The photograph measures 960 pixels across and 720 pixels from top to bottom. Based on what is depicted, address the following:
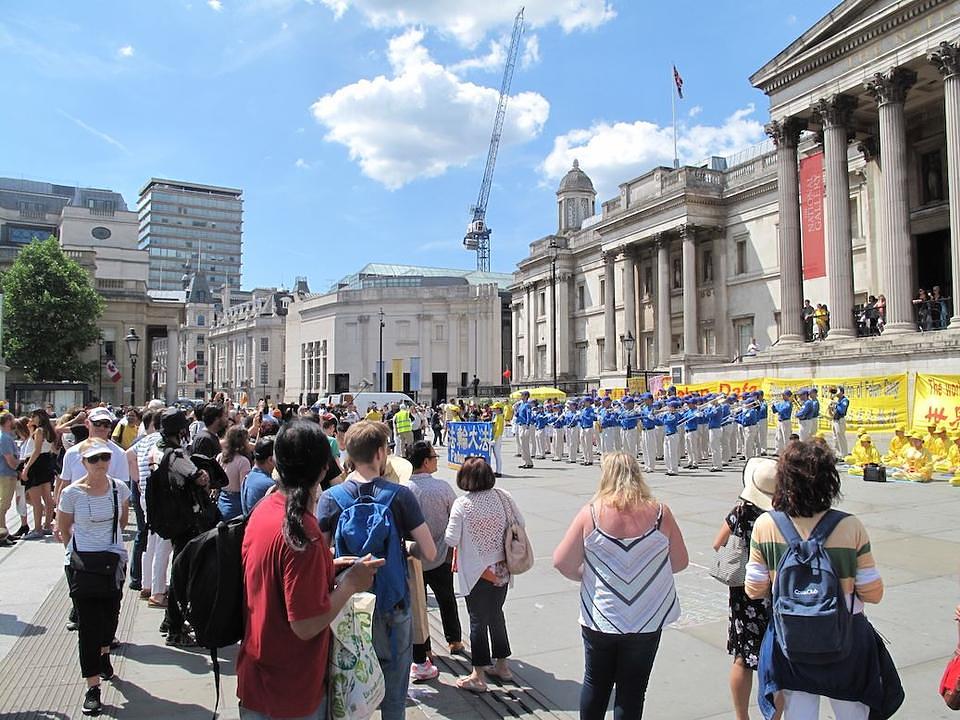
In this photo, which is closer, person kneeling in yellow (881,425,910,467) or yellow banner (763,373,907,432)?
person kneeling in yellow (881,425,910,467)

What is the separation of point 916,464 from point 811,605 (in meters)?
14.3

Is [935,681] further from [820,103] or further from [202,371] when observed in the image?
[202,371]

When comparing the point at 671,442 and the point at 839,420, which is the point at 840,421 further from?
the point at 671,442

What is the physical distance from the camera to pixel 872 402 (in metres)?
21.2

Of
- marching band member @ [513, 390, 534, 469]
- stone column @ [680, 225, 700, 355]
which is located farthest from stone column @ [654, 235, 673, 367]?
marching band member @ [513, 390, 534, 469]

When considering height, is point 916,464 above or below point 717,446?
below

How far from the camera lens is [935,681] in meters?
5.05

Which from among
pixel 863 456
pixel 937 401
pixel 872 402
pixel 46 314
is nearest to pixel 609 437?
pixel 863 456

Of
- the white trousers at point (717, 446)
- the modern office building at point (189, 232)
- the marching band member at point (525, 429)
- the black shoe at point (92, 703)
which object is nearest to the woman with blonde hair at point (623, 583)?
the black shoe at point (92, 703)

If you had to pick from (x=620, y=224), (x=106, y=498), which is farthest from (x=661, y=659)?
(x=620, y=224)

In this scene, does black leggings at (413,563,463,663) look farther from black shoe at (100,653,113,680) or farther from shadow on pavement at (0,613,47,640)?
shadow on pavement at (0,613,47,640)

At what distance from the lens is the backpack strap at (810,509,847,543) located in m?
3.31

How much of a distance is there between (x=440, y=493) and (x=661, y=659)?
85.3 inches

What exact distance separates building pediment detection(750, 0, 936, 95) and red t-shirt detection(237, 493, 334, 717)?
28.2m
